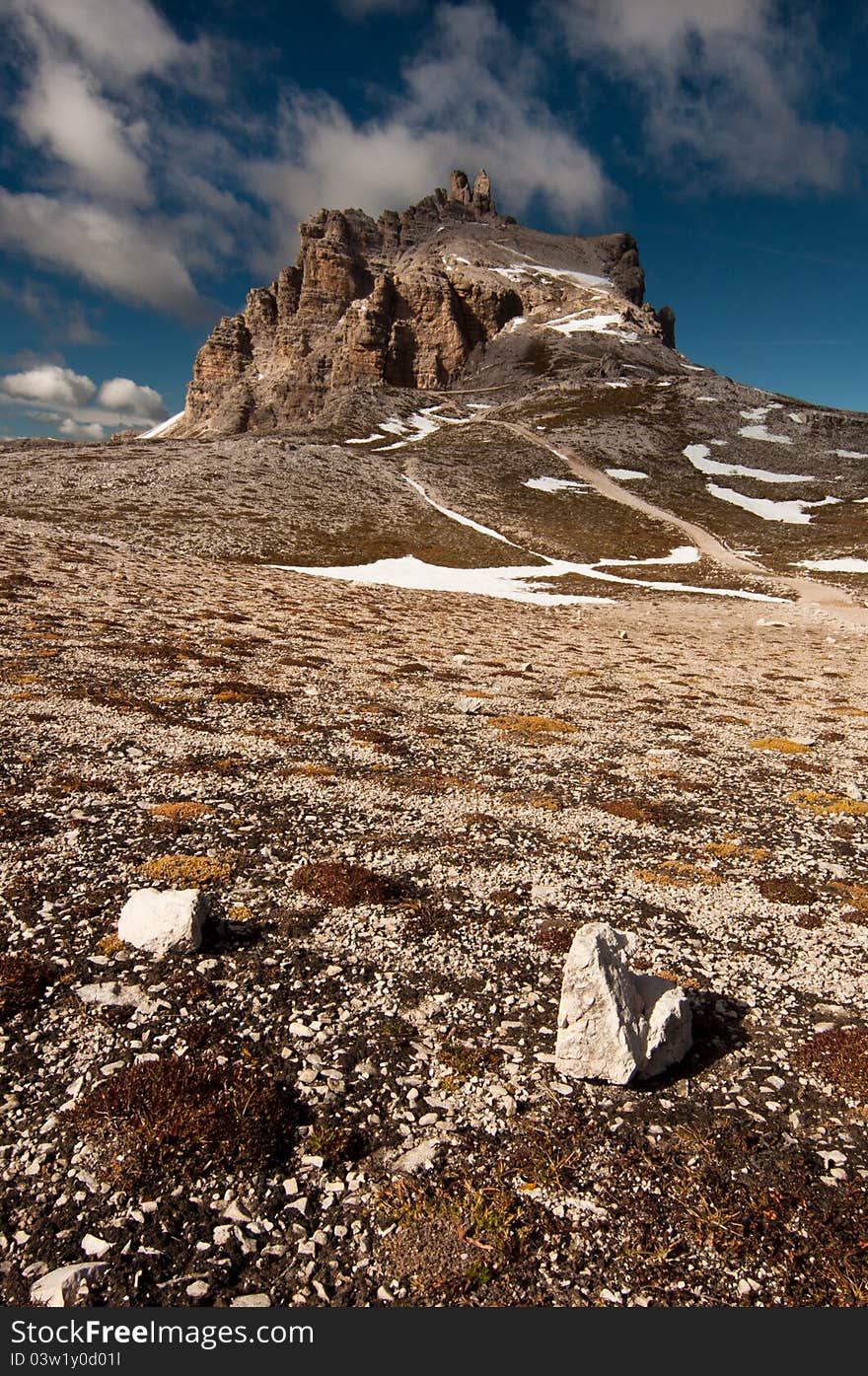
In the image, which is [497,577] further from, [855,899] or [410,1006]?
[410,1006]

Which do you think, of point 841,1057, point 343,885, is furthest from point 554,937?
point 841,1057

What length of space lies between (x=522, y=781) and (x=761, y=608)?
4810 cm

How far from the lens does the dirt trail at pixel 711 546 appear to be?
56469 millimetres

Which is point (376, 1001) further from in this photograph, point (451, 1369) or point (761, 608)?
point (761, 608)

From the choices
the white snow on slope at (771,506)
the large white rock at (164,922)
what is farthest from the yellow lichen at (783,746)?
the white snow on slope at (771,506)

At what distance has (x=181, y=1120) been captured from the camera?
595cm

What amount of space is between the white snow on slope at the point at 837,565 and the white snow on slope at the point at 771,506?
24.1m

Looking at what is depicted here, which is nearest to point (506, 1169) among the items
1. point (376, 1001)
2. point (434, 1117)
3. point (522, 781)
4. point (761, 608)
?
point (434, 1117)

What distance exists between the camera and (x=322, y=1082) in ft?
21.9

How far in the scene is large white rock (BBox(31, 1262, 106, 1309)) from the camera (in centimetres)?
457

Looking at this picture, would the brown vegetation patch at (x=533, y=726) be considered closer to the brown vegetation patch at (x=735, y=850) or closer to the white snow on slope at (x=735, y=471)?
the brown vegetation patch at (x=735, y=850)

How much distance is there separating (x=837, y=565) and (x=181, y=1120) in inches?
3443

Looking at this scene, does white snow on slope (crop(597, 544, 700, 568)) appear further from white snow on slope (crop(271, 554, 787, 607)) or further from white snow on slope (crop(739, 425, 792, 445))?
white snow on slope (crop(739, 425, 792, 445))

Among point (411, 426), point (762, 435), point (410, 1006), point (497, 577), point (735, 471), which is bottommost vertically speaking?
point (410, 1006)
